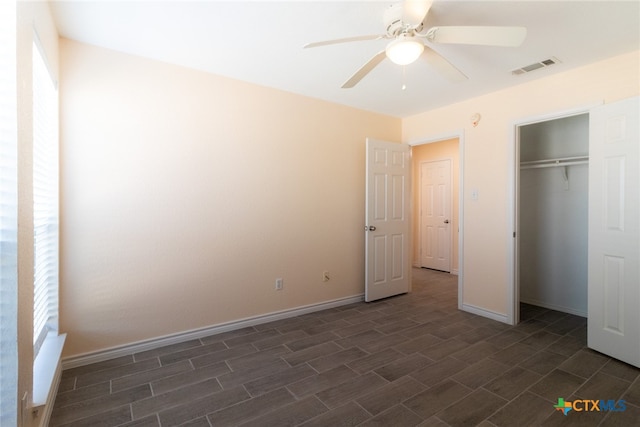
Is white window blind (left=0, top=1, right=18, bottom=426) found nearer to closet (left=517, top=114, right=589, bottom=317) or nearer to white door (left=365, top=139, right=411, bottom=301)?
white door (left=365, top=139, right=411, bottom=301)

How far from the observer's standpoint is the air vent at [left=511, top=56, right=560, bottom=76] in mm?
2643

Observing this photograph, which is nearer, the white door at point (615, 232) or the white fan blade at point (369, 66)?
the white fan blade at point (369, 66)

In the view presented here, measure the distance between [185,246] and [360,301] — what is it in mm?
2307

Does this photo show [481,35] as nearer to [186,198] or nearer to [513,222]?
[513,222]

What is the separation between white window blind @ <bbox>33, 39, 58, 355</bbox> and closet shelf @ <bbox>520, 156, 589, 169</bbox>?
184 inches

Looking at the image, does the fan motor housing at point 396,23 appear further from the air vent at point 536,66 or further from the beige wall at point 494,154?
the beige wall at point 494,154

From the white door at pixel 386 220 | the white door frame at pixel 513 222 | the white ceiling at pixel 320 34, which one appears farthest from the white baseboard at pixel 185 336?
the white ceiling at pixel 320 34

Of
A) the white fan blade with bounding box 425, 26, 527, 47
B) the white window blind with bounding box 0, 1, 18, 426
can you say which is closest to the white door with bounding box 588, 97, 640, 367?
the white fan blade with bounding box 425, 26, 527, 47

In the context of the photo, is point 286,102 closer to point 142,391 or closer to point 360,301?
point 360,301

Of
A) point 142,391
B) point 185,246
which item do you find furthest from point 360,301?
point 142,391

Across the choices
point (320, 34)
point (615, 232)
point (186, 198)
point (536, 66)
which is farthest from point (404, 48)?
point (615, 232)

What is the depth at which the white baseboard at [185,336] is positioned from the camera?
2.44 metres

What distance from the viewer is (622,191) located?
2.43 m

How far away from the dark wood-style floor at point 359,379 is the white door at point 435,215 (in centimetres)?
261
